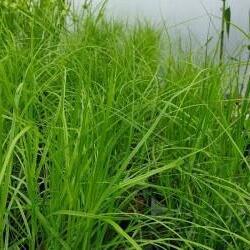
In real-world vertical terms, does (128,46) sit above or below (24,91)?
above

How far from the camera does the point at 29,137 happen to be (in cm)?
99

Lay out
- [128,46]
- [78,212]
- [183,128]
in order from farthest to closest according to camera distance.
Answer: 1. [128,46]
2. [183,128]
3. [78,212]

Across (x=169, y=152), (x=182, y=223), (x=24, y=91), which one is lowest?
(x=182, y=223)

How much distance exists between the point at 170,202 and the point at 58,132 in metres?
0.24

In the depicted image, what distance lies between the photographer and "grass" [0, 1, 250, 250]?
2.86 feet

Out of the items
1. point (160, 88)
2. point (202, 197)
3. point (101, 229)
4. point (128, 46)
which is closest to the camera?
point (101, 229)

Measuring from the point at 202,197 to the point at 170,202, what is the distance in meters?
0.06

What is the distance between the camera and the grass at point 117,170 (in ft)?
2.86

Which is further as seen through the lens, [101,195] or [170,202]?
[170,202]

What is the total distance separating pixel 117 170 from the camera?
1015 mm

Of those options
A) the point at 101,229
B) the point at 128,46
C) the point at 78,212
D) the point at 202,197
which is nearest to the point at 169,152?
the point at 202,197

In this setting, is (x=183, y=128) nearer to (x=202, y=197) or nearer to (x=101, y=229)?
(x=202, y=197)

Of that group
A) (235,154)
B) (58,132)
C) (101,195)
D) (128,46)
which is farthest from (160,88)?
(101,195)

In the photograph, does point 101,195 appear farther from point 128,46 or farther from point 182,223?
point 128,46
